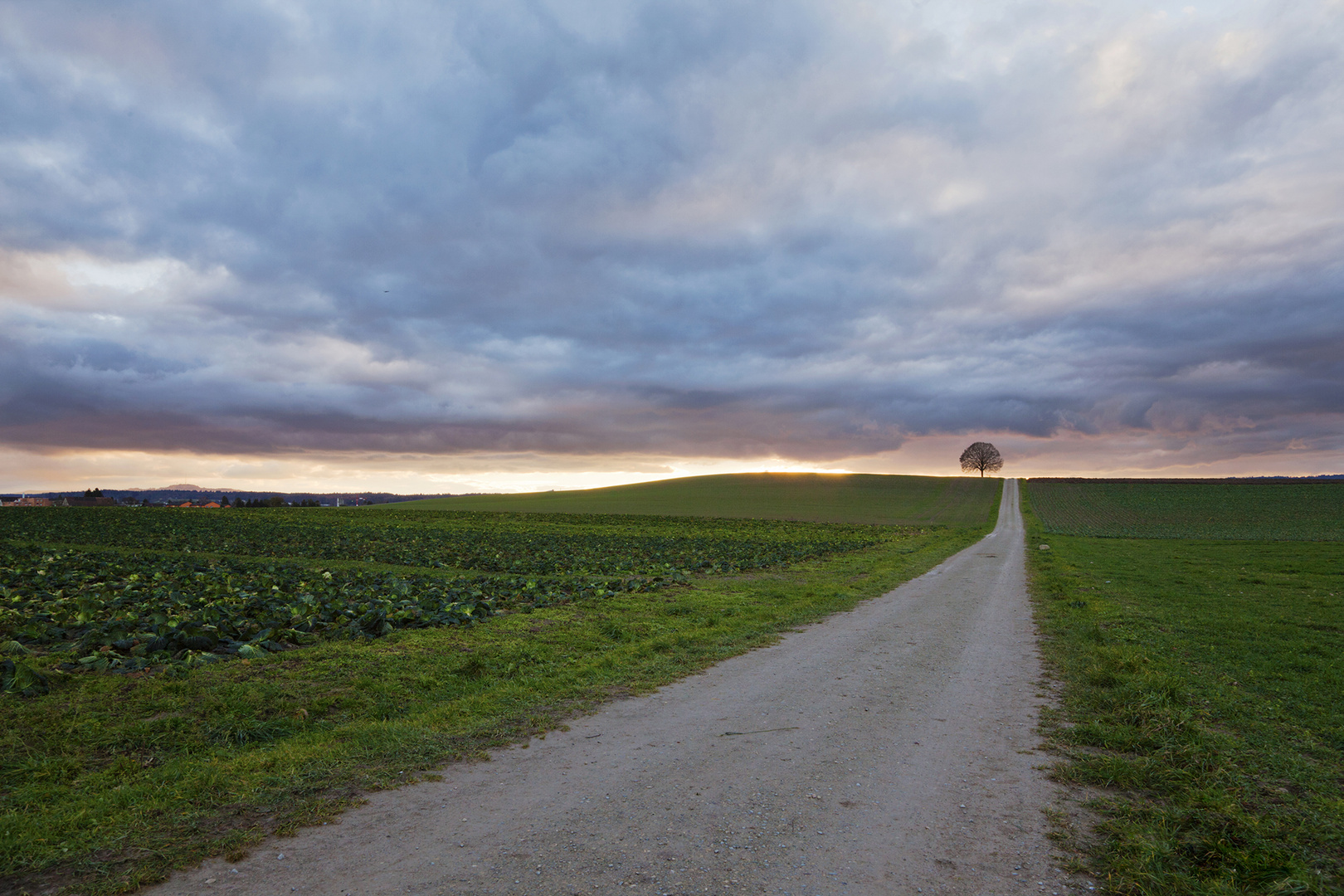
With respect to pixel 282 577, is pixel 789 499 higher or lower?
lower

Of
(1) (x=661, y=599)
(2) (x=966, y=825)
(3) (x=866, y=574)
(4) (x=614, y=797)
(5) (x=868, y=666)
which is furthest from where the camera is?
(3) (x=866, y=574)

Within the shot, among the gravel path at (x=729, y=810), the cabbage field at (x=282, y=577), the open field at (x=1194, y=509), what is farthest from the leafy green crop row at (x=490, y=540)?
the open field at (x=1194, y=509)

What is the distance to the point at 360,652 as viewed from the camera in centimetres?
1197

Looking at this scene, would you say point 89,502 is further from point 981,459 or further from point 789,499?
point 981,459

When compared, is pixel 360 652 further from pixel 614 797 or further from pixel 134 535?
pixel 134 535

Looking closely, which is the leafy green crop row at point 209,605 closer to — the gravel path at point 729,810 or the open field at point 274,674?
the open field at point 274,674

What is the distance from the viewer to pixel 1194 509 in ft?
283

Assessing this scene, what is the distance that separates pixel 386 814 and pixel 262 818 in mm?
1185

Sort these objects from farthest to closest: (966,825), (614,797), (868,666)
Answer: (868,666), (614,797), (966,825)

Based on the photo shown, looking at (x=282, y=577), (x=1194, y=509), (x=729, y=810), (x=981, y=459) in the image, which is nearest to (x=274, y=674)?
(x=729, y=810)

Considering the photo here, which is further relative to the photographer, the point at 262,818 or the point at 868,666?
the point at 868,666

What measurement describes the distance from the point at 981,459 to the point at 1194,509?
78.2 metres

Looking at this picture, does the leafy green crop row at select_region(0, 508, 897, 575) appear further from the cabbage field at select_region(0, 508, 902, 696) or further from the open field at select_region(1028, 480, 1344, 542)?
the open field at select_region(1028, 480, 1344, 542)

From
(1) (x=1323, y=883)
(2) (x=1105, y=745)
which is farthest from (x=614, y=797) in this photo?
(2) (x=1105, y=745)
